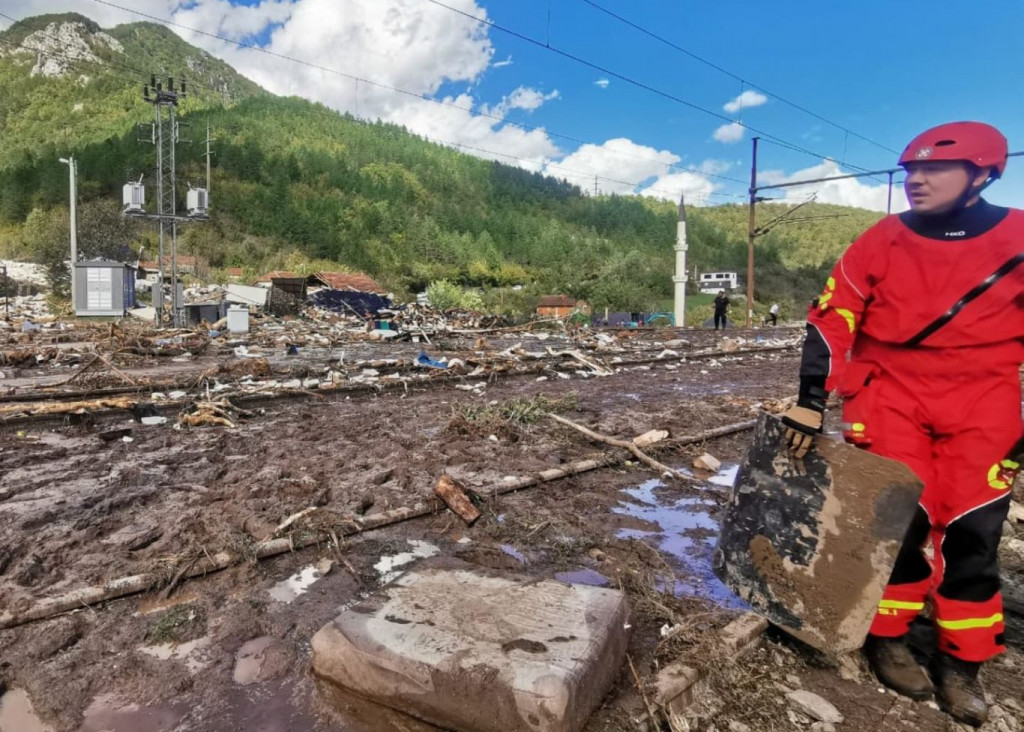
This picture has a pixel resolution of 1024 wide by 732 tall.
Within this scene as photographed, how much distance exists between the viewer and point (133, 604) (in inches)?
102

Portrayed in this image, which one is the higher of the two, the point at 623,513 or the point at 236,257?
the point at 236,257

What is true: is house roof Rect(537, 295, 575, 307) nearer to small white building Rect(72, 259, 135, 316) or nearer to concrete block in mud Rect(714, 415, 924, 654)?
small white building Rect(72, 259, 135, 316)

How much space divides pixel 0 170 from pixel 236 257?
1231 inches

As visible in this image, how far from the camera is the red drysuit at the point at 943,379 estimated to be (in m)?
1.99

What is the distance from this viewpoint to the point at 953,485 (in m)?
2.05

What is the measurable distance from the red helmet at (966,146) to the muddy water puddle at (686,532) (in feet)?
6.36

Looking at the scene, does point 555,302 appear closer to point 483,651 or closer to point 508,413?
point 508,413

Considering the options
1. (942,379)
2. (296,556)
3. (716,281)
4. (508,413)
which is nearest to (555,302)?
(508,413)

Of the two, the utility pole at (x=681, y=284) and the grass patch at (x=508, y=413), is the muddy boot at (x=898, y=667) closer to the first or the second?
the grass patch at (x=508, y=413)

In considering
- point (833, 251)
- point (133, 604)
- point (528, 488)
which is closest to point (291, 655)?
point (133, 604)

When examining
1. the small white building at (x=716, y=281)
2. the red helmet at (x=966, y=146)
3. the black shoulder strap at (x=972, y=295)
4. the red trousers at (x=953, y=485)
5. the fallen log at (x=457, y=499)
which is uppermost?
the small white building at (x=716, y=281)

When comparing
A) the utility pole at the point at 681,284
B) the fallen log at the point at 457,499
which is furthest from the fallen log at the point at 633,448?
the utility pole at the point at 681,284

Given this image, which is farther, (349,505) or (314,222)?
(314,222)

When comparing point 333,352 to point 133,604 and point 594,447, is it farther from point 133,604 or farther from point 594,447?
point 133,604
